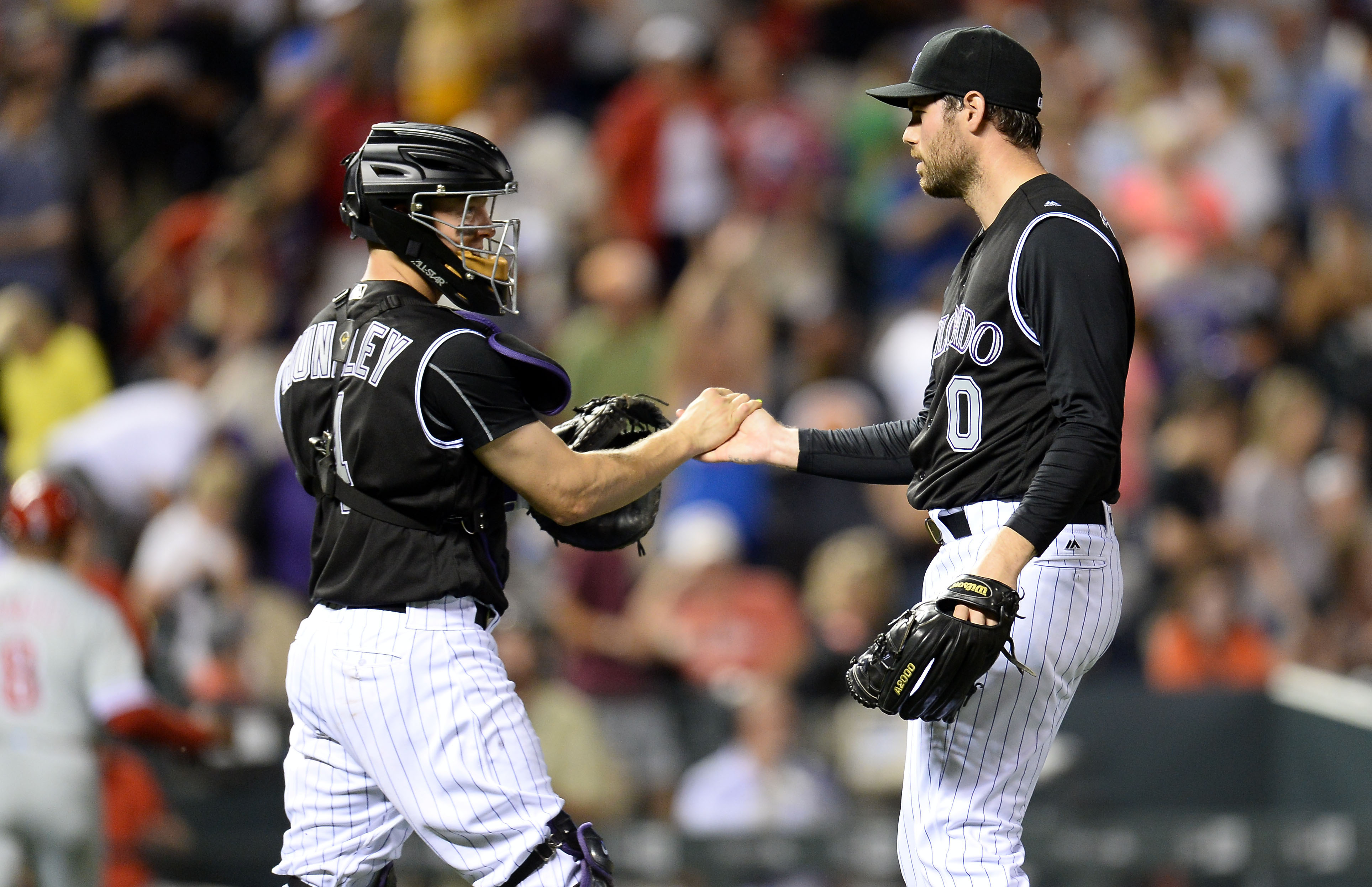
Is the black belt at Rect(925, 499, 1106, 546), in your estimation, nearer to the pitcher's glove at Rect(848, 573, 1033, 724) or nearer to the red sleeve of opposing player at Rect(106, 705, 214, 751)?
the pitcher's glove at Rect(848, 573, 1033, 724)

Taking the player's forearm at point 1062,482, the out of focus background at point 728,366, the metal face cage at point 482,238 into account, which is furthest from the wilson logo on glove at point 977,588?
the out of focus background at point 728,366

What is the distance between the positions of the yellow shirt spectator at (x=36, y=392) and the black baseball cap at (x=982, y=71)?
5999 millimetres

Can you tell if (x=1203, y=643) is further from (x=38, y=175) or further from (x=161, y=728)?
(x=38, y=175)

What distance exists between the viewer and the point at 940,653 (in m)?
3.26

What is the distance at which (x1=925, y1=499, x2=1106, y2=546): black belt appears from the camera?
352 cm

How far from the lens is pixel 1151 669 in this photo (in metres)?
8.38

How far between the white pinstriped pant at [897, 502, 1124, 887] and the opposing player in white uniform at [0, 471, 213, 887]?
3.58 meters

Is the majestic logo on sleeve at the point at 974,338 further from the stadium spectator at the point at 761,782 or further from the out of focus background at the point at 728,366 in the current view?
the stadium spectator at the point at 761,782

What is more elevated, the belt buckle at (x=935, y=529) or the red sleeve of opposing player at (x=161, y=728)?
the belt buckle at (x=935, y=529)

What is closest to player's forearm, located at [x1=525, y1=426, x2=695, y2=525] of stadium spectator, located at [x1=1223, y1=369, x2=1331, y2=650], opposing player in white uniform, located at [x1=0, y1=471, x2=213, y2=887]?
opposing player in white uniform, located at [x1=0, y1=471, x2=213, y2=887]

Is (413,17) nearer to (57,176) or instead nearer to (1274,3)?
(57,176)

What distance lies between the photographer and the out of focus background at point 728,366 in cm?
Result: 721

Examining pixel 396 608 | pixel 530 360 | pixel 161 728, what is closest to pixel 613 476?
pixel 530 360

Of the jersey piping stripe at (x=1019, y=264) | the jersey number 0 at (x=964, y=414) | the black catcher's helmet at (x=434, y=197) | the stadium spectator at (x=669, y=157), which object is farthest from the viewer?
the stadium spectator at (x=669, y=157)
